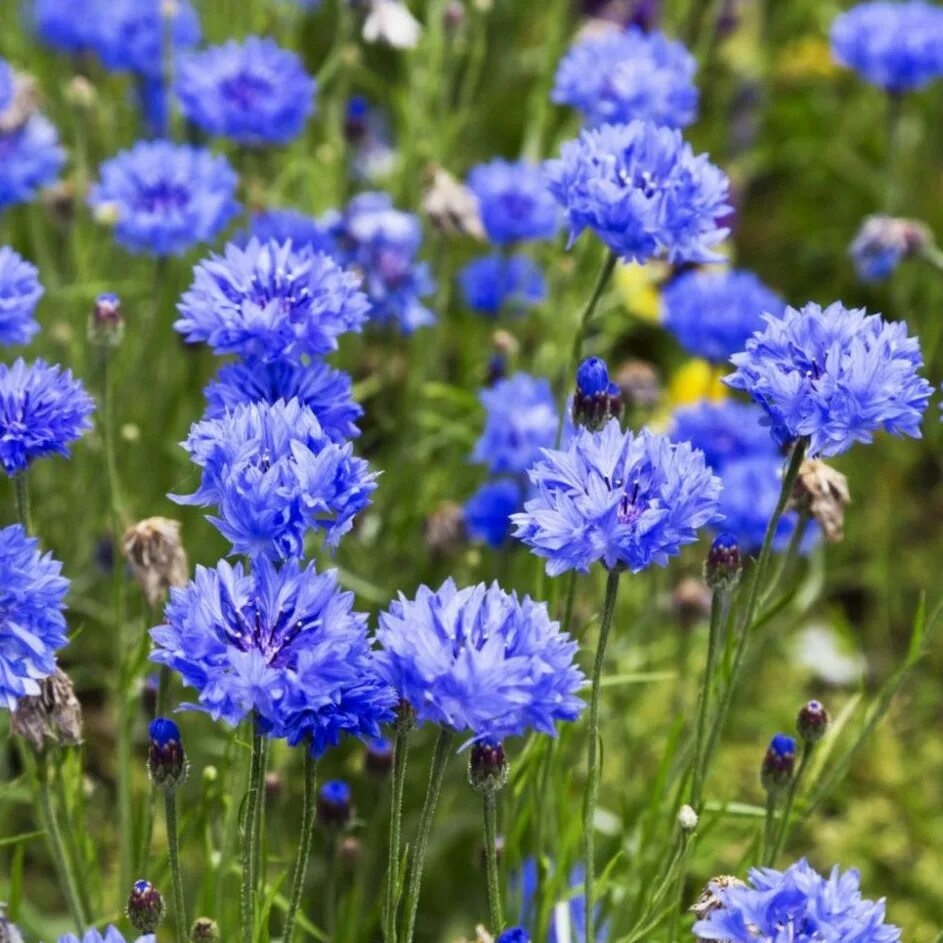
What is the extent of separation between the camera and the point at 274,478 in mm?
1158

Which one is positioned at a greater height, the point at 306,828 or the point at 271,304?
the point at 271,304

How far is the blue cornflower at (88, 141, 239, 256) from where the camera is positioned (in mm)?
2078

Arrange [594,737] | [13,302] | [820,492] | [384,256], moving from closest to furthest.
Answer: [594,737] < [13,302] < [820,492] < [384,256]

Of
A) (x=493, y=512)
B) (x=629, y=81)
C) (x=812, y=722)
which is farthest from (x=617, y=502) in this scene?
(x=629, y=81)

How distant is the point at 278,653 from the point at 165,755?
211mm

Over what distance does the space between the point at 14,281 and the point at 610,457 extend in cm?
71

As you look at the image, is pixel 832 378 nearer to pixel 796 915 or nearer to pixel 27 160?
pixel 796 915

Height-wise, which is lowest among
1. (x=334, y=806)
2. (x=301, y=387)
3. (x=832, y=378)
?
(x=334, y=806)

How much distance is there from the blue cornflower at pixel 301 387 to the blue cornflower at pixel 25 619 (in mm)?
239

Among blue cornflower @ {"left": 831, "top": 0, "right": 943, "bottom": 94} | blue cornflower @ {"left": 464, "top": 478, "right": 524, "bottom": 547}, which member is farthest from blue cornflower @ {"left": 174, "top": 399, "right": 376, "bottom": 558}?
blue cornflower @ {"left": 831, "top": 0, "right": 943, "bottom": 94}

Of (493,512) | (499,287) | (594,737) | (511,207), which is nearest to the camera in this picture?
(594,737)

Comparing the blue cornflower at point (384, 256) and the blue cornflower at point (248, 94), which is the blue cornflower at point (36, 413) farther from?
the blue cornflower at point (248, 94)

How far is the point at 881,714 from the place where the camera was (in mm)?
1624

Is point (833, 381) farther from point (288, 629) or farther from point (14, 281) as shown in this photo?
point (14, 281)
